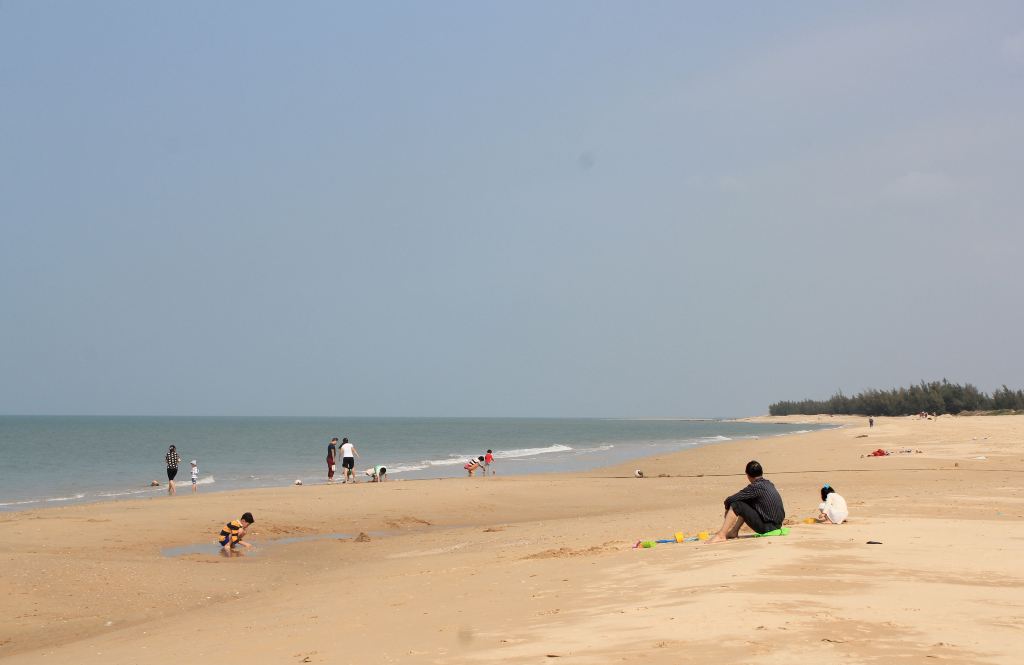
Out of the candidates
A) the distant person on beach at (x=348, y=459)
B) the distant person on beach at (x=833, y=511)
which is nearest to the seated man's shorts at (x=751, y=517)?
the distant person on beach at (x=833, y=511)

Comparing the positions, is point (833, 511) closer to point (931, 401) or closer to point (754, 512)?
point (754, 512)

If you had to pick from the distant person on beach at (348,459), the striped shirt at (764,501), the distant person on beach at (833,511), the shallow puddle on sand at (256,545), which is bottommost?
the shallow puddle on sand at (256,545)

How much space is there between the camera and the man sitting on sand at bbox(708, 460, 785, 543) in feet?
35.5

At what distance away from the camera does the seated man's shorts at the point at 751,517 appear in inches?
425

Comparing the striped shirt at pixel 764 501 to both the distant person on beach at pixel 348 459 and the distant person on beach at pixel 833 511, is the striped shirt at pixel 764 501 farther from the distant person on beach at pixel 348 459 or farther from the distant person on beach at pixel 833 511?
the distant person on beach at pixel 348 459

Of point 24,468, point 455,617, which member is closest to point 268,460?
point 24,468

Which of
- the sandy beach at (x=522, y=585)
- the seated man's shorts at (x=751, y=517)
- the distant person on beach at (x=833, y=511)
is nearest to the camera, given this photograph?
the sandy beach at (x=522, y=585)

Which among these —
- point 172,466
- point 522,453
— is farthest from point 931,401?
point 172,466

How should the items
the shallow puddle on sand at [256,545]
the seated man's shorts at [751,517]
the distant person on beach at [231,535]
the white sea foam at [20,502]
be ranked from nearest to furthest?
the seated man's shorts at [751,517] → the distant person on beach at [231,535] → the shallow puddle on sand at [256,545] → the white sea foam at [20,502]

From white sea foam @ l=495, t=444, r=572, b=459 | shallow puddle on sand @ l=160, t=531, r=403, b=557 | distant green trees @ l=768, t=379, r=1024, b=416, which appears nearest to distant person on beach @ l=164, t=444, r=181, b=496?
shallow puddle on sand @ l=160, t=531, r=403, b=557

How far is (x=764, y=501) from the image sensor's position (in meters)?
10.9

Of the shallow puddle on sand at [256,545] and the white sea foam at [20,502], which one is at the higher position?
the white sea foam at [20,502]

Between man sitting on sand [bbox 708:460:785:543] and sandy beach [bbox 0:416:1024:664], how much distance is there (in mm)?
474

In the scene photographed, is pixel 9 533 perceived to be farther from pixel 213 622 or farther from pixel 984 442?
pixel 984 442
